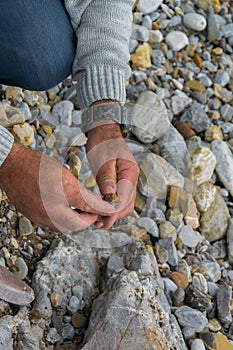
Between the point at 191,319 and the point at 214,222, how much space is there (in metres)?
0.34

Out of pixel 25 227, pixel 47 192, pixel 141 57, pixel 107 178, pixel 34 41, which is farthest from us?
pixel 141 57

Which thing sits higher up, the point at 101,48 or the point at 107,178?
the point at 101,48

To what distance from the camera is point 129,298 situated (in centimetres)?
124

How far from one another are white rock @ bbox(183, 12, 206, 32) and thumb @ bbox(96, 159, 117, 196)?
991mm

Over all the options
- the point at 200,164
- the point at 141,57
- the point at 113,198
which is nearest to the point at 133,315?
the point at 113,198

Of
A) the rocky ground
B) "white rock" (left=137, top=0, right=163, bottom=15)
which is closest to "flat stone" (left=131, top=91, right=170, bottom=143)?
the rocky ground

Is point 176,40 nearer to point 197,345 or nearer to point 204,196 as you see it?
point 204,196

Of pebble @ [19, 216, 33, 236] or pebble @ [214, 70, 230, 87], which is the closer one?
pebble @ [19, 216, 33, 236]

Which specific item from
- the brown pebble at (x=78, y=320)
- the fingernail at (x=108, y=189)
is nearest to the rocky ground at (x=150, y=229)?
the brown pebble at (x=78, y=320)

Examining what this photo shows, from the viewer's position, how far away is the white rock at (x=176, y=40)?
1981mm

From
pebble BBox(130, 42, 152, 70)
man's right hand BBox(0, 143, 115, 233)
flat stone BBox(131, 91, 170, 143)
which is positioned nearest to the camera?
man's right hand BBox(0, 143, 115, 233)

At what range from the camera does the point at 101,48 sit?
50.1 inches

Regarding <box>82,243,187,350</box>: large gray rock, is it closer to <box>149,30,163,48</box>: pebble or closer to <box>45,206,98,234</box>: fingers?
<box>45,206,98,234</box>: fingers

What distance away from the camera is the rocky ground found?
126 cm
